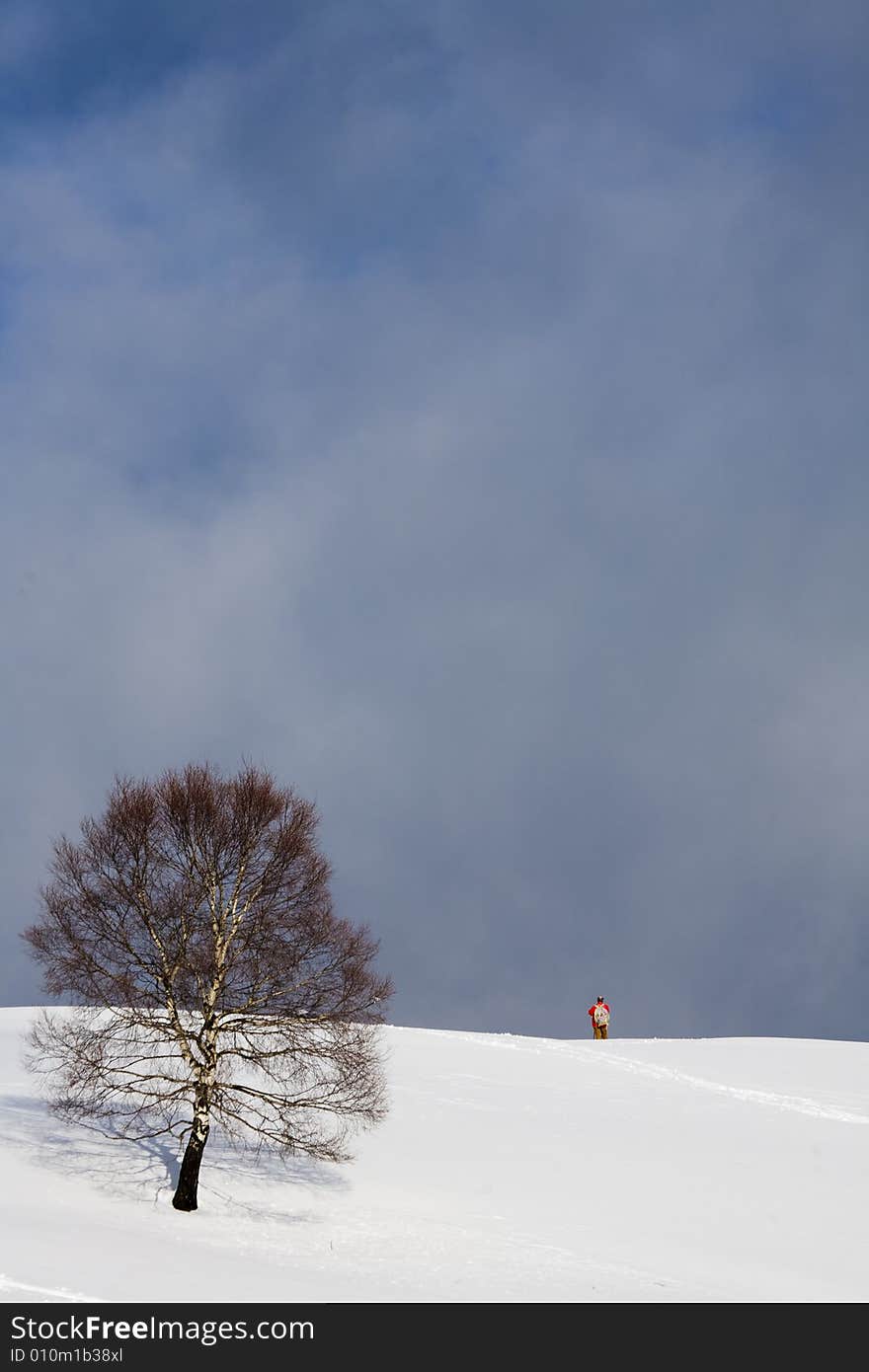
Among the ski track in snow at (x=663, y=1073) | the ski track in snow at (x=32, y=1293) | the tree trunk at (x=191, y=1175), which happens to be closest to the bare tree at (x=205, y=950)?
the tree trunk at (x=191, y=1175)

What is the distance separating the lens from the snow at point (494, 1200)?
17609 millimetres

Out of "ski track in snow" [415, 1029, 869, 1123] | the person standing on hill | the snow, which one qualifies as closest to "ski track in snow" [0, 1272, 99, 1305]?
the snow

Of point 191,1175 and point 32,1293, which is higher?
point 191,1175

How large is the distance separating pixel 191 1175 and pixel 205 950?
15.1ft

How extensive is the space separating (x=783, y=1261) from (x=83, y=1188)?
14.4 m

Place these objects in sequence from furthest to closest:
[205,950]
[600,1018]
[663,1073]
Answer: [600,1018], [663,1073], [205,950]

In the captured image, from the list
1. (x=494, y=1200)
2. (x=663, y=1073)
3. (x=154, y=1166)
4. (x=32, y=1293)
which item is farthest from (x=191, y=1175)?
(x=663, y=1073)

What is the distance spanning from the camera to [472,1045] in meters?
42.1

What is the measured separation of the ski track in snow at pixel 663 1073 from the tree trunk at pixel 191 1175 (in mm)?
19765

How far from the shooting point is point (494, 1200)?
84.0 ft

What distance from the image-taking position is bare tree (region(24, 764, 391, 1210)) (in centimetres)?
2222

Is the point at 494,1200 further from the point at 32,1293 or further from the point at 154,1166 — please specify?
the point at 32,1293

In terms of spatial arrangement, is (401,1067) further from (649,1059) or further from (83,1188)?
(83,1188)
